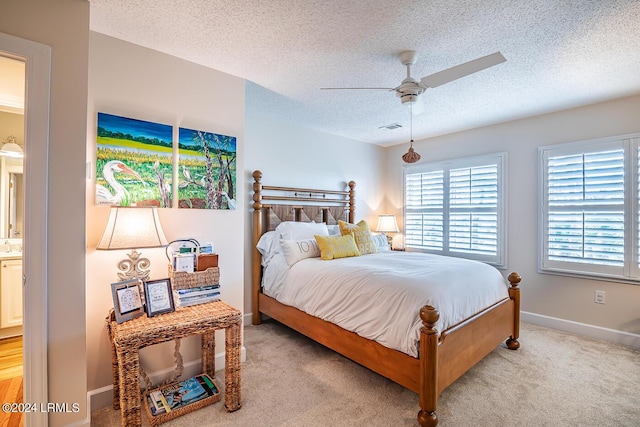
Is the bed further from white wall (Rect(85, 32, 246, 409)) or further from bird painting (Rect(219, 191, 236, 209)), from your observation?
bird painting (Rect(219, 191, 236, 209))

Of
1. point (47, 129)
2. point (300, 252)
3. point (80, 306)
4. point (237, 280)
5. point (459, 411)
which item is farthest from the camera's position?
point (300, 252)

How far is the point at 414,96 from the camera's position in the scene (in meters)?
2.36

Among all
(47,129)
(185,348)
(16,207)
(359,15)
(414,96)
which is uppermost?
(359,15)

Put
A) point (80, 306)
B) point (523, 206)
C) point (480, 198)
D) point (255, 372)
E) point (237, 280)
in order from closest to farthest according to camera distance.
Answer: point (80, 306)
point (255, 372)
point (237, 280)
point (523, 206)
point (480, 198)

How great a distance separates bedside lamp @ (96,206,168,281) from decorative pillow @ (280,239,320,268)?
4.75 feet

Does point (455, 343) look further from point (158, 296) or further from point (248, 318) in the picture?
point (248, 318)

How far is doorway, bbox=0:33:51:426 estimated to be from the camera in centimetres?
158

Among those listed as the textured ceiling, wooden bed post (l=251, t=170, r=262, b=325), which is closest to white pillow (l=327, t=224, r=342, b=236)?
wooden bed post (l=251, t=170, r=262, b=325)

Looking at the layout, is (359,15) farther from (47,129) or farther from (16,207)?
(16,207)

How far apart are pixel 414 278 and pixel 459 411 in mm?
902

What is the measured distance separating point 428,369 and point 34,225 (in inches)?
94.9

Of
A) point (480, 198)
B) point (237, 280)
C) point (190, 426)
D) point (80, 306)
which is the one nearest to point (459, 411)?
point (190, 426)

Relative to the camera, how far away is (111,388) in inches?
80.0

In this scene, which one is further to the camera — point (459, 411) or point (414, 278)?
point (414, 278)
